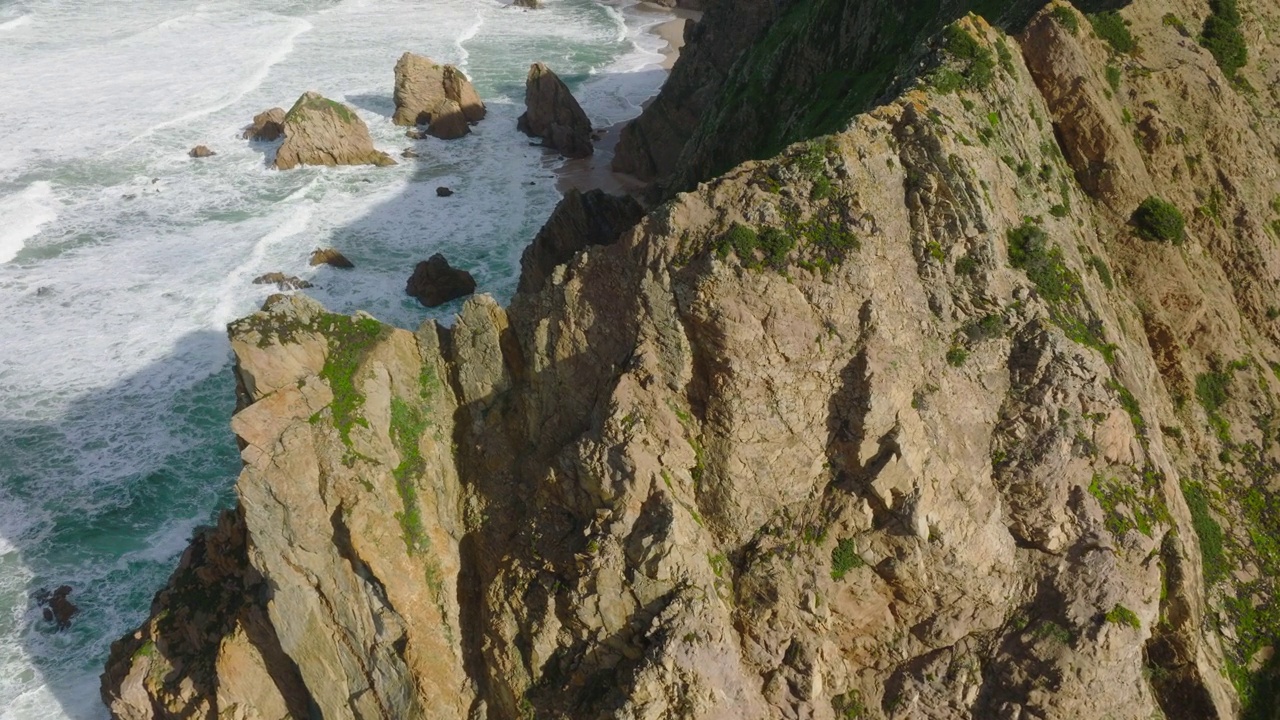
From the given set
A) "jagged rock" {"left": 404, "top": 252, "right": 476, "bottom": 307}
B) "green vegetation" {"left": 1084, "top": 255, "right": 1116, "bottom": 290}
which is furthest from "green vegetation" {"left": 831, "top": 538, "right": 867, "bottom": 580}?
"jagged rock" {"left": 404, "top": 252, "right": 476, "bottom": 307}

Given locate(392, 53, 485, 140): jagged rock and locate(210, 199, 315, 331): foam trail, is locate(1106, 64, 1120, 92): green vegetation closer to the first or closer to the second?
locate(210, 199, 315, 331): foam trail

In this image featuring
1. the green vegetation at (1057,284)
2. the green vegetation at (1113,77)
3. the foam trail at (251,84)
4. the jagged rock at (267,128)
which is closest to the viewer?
the green vegetation at (1057,284)

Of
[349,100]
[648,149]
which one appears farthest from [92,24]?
[648,149]

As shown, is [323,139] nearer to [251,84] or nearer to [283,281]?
[283,281]

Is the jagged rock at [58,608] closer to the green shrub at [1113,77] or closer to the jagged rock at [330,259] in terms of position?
the jagged rock at [330,259]

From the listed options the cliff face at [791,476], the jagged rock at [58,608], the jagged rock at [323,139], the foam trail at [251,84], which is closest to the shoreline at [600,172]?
the jagged rock at [323,139]
